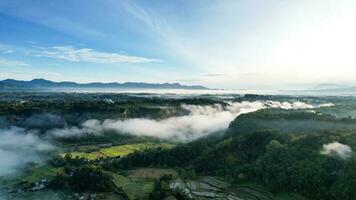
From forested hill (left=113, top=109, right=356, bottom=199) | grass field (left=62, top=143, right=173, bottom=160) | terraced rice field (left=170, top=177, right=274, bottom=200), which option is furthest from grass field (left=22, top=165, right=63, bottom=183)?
A: terraced rice field (left=170, top=177, right=274, bottom=200)

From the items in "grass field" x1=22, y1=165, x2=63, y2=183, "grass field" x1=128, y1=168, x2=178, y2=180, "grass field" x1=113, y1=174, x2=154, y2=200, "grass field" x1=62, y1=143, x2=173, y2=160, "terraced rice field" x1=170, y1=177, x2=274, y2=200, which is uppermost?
"terraced rice field" x1=170, y1=177, x2=274, y2=200

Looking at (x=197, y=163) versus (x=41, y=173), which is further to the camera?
(x=41, y=173)

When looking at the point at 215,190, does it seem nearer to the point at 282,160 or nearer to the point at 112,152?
the point at 282,160

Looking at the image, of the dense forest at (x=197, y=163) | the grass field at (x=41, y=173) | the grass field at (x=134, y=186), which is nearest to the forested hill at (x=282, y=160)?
the dense forest at (x=197, y=163)

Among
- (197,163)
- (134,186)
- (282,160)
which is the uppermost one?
(282,160)

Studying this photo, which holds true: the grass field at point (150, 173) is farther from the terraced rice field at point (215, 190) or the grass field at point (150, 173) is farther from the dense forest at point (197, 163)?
the terraced rice field at point (215, 190)

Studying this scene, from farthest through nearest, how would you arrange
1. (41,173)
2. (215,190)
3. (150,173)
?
1. (41,173)
2. (150,173)
3. (215,190)

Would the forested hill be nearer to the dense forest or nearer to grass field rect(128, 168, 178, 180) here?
the dense forest

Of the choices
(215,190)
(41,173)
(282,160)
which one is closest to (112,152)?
(41,173)

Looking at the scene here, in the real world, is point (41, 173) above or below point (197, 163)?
below
